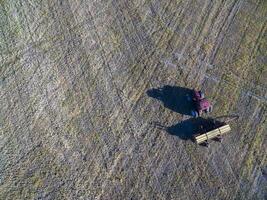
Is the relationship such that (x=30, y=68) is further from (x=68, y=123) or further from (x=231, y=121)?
(x=231, y=121)

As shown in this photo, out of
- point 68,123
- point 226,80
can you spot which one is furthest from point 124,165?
point 226,80

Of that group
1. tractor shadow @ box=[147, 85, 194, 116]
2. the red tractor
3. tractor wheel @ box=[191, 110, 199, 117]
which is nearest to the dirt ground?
tractor shadow @ box=[147, 85, 194, 116]

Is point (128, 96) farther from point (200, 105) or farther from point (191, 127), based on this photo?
point (200, 105)

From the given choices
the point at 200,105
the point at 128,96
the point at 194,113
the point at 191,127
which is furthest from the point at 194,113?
the point at 128,96

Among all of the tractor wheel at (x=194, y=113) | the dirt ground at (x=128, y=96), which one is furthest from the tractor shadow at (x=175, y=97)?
the tractor wheel at (x=194, y=113)

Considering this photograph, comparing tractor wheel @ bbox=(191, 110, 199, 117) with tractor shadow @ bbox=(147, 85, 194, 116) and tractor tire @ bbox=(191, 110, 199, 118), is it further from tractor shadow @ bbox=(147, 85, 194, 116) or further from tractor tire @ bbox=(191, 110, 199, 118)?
tractor shadow @ bbox=(147, 85, 194, 116)

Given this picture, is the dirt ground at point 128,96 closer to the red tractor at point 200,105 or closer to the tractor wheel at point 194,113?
the tractor wheel at point 194,113
